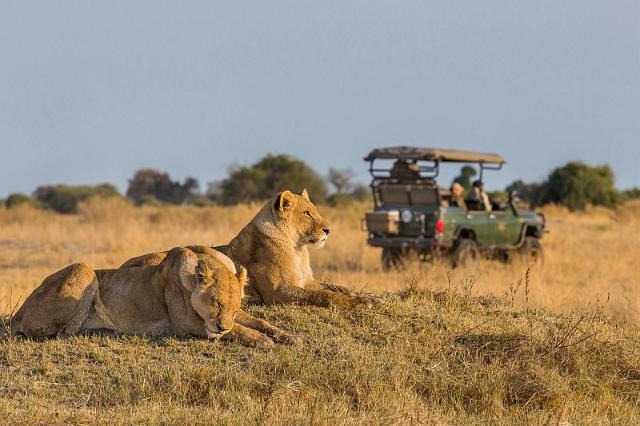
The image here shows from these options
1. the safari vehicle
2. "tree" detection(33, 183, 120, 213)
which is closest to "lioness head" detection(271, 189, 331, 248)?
the safari vehicle

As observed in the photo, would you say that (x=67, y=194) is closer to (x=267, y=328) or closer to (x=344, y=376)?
(x=267, y=328)

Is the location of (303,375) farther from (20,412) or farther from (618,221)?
(618,221)

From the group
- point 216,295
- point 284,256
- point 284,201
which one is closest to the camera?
point 216,295

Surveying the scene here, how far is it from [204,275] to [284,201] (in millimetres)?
1706

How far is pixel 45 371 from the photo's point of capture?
732cm

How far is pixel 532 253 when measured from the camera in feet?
62.8

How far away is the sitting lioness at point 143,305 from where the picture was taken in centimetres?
750

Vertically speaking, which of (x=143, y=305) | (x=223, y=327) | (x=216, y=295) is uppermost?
(x=216, y=295)

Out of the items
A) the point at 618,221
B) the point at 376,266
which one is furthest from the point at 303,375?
the point at 618,221

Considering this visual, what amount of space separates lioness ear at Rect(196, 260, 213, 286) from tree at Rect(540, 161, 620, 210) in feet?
144

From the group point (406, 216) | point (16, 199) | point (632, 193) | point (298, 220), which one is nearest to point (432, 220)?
point (406, 216)

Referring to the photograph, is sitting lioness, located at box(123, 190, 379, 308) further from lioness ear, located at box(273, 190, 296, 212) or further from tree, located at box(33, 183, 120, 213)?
tree, located at box(33, 183, 120, 213)

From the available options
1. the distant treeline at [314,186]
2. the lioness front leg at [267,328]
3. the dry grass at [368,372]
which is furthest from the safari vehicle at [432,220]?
the distant treeline at [314,186]

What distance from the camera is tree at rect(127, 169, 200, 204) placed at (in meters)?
73.4
